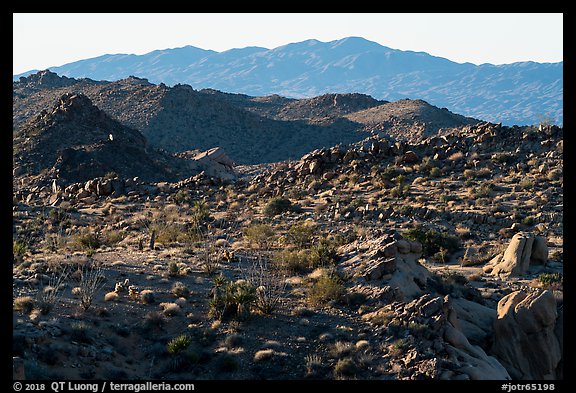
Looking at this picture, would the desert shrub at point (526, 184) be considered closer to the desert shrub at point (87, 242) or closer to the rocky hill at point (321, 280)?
the rocky hill at point (321, 280)

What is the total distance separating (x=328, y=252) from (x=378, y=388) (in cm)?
654

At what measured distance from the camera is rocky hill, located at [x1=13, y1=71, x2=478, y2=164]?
67375 mm

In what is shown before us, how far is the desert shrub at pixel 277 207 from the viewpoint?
959 inches

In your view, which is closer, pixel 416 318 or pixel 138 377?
pixel 138 377

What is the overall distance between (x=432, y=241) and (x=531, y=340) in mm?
7085

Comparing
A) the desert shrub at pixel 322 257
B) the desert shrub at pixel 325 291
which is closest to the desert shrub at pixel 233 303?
the desert shrub at pixel 325 291

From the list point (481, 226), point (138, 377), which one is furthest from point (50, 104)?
point (138, 377)

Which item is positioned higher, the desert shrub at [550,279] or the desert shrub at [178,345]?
the desert shrub at [178,345]

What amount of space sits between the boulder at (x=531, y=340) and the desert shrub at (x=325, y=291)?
136 inches

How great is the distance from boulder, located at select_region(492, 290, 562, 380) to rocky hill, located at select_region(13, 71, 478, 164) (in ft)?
172

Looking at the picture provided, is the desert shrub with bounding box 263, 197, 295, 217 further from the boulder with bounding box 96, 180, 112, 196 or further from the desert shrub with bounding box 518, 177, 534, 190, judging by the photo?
the boulder with bounding box 96, 180, 112, 196
